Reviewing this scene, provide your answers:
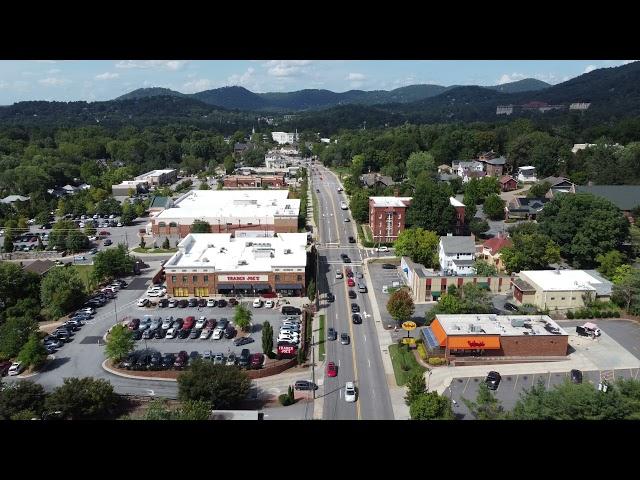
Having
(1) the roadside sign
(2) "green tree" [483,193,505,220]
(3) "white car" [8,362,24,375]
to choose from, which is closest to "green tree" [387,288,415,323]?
(1) the roadside sign

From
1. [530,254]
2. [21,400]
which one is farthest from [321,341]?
[530,254]

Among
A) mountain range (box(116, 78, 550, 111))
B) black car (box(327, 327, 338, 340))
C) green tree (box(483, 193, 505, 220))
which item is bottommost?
black car (box(327, 327, 338, 340))

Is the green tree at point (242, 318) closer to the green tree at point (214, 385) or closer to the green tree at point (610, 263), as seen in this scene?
the green tree at point (214, 385)

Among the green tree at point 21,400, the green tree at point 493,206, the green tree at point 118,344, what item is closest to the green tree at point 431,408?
the green tree at point 118,344

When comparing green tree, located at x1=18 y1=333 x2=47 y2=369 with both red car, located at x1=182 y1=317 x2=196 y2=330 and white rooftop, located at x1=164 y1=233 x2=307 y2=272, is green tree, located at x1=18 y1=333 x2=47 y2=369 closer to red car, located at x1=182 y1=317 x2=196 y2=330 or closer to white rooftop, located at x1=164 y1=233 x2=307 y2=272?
red car, located at x1=182 y1=317 x2=196 y2=330

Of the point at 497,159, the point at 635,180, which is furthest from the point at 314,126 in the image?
the point at 635,180
